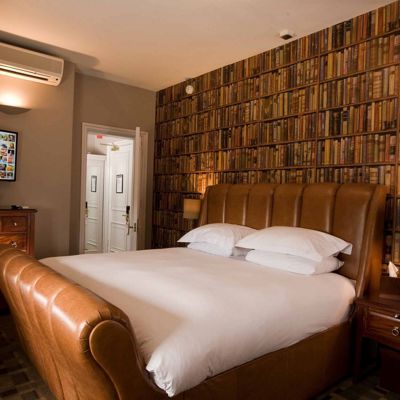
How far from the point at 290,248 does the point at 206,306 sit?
1052 mm

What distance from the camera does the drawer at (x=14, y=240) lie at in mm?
3318

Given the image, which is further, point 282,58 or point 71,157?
point 71,157

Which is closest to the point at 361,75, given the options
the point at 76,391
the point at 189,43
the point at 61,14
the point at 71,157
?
the point at 189,43

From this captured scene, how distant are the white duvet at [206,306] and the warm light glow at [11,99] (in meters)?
2.10

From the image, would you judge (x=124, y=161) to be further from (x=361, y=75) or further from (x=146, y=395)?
(x=146, y=395)

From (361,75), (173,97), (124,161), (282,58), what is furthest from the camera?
(124,161)

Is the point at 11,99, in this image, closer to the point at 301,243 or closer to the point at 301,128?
the point at 301,128

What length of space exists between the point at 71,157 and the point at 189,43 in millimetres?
1956

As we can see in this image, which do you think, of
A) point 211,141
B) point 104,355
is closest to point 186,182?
point 211,141

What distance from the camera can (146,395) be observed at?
4.13 ft

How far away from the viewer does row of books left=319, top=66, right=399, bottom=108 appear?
2613mm

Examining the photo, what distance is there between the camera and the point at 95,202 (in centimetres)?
649

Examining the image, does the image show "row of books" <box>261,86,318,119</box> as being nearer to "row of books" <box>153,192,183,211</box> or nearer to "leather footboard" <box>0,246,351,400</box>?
"row of books" <box>153,192,183,211</box>

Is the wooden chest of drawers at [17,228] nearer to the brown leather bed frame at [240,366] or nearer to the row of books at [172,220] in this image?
the brown leather bed frame at [240,366]
